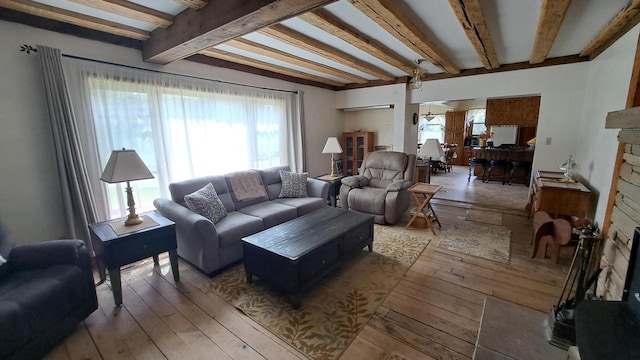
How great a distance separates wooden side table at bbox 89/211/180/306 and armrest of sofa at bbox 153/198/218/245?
5.7 inches

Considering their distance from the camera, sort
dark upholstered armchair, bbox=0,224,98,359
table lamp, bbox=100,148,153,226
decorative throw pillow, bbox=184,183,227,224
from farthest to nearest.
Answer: decorative throw pillow, bbox=184,183,227,224 → table lamp, bbox=100,148,153,226 → dark upholstered armchair, bbox=0,224,98,359

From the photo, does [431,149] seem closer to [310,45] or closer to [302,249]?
[310,45]

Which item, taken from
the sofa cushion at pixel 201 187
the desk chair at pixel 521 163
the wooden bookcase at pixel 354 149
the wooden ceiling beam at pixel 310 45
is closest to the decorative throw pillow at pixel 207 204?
the sofa cushion at pixel 201 187

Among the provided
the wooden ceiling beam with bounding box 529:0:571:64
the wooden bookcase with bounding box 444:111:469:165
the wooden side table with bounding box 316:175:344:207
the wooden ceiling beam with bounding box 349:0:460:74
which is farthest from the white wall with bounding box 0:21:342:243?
the wooden bookcase with bounding box 444:111:469:165

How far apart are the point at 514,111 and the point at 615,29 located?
16.1 feet

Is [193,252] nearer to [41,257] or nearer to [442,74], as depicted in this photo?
[41,257]

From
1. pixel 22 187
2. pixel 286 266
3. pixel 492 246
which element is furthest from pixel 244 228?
pixel 492 246

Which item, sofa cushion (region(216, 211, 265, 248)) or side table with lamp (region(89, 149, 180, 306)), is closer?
side table with lamp (region(89, 149, 180, 306))

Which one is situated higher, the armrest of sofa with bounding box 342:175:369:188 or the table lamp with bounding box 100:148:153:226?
the table lamp with bounding box 100:148:153:226

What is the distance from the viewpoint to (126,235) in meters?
2.08

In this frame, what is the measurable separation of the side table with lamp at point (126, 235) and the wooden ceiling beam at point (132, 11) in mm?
1087

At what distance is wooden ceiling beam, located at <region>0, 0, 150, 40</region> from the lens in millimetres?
1966

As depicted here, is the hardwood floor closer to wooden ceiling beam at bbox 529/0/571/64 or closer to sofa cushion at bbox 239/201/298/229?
sofa cushion at bbox 239/201/298/229

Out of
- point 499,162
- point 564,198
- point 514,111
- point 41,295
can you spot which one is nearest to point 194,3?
point 41,295
